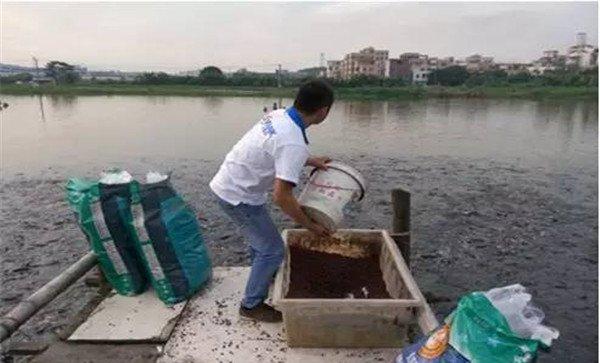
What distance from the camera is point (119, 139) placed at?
21.8 meters

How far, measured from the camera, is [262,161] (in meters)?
3.62

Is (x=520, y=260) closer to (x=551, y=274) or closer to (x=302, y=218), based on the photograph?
(x=551, y=274)

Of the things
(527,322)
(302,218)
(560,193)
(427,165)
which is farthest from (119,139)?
(527,322)

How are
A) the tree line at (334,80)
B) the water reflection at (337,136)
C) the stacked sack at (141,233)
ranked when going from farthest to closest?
the tree line at (334,80), the water reflection at (337,136), the stacked sack at (141,233)

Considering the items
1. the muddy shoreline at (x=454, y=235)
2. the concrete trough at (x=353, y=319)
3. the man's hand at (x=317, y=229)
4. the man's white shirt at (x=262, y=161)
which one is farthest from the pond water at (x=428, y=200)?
the man's white shirt at (x=262, y=161)

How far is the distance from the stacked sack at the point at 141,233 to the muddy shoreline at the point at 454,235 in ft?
7.21

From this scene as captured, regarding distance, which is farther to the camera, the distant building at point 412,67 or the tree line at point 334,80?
the distant building at point 412,67

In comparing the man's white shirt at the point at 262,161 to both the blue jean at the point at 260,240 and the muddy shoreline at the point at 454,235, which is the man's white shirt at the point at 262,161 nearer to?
the blue jean at the point at 260,240

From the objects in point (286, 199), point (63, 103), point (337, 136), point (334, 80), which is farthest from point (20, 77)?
point (286, 199)

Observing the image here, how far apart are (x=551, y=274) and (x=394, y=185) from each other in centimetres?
552

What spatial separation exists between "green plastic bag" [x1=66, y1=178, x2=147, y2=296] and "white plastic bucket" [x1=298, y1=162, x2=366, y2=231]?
1440 millimetres

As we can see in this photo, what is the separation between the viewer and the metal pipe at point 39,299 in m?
3.50

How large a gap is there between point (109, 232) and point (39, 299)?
27.6 inches

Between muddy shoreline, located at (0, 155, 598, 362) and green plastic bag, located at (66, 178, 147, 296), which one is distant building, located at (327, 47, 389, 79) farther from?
green plastic bag, located at (66, 178, 147, 296)
